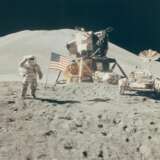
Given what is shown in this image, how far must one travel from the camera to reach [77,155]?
32.0ft

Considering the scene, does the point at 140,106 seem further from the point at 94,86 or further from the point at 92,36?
the point at 92,36

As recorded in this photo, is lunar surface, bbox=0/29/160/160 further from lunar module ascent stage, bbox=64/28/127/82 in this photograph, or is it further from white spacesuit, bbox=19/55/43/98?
lunar module ascent stage, bbox=64/28/127/82

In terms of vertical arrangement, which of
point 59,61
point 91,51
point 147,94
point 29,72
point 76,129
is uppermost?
point 91,51

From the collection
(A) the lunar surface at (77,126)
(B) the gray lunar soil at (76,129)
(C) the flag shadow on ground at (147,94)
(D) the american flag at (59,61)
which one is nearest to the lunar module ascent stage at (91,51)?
(D) the american flag at (59,61)

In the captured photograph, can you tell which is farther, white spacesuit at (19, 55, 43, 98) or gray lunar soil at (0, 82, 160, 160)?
white spacesuit at (19, 55, 43, 98)

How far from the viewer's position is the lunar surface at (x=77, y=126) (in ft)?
32.3

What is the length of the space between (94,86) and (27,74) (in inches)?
173

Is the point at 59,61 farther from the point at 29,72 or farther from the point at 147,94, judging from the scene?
the point at 29,72

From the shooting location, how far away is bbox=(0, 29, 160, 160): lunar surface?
9859mm

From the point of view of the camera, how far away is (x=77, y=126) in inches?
438

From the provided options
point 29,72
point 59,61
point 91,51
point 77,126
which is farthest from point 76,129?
point 91,51

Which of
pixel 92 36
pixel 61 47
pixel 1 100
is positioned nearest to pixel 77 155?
pixel 1 100

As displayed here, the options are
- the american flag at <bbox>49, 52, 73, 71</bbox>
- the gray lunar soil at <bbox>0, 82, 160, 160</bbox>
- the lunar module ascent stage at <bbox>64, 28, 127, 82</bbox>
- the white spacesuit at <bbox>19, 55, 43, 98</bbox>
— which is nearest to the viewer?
the gray lunar soil at <bbox>0, 82, 160, 160</bbox>

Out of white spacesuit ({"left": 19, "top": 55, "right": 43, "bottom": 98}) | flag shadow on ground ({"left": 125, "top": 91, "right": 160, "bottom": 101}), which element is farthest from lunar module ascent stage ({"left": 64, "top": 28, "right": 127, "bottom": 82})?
white spacesuit ({"left": 19, "top": 55, "right": 43, "bottom": 98})
